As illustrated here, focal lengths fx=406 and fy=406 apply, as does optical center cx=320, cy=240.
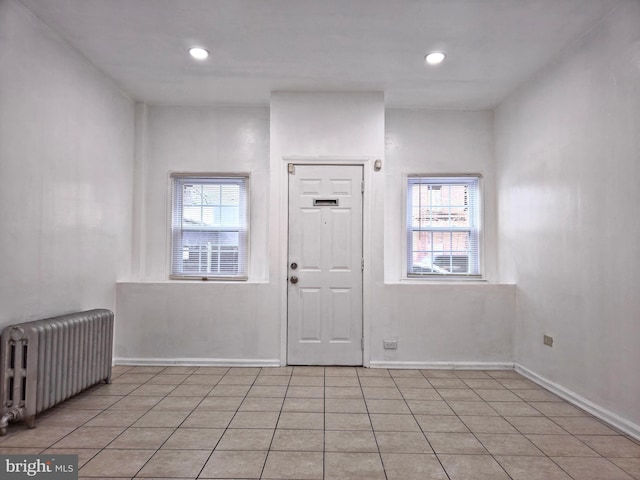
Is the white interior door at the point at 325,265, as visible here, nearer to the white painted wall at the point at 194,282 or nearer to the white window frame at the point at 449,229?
the white painted wall at the point at 194,282

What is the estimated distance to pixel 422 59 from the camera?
3.69m

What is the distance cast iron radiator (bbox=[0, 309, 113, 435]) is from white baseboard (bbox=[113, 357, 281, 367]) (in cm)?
83

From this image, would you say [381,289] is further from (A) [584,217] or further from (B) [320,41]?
(B) [320,41]

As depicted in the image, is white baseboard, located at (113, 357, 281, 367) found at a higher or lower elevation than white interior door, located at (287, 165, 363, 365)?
lower

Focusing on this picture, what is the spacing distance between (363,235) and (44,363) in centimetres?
297

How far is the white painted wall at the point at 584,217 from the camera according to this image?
2.78m

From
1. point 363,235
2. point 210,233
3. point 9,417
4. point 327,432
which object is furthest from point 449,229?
point 9,417

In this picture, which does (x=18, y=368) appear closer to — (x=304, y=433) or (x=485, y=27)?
(x=304, y=433)

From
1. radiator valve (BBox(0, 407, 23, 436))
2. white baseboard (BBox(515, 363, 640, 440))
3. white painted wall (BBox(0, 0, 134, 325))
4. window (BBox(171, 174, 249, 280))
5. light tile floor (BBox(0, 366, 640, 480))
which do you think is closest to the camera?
light tile floor (BBox(0, 366, 640, 480))

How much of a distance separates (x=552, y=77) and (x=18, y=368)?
4.81 metres

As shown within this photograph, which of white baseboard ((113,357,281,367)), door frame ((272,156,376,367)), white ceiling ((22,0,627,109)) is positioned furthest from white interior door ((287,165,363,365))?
white ceiling ((22,0,627,109))

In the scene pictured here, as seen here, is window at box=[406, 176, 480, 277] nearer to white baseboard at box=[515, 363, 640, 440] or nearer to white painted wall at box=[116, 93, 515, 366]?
white painted wall at box=[116, 93, 515, 366]

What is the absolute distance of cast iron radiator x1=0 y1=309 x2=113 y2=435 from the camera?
268cm

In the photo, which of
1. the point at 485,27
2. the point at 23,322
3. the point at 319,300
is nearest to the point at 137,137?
the point at 23,322
